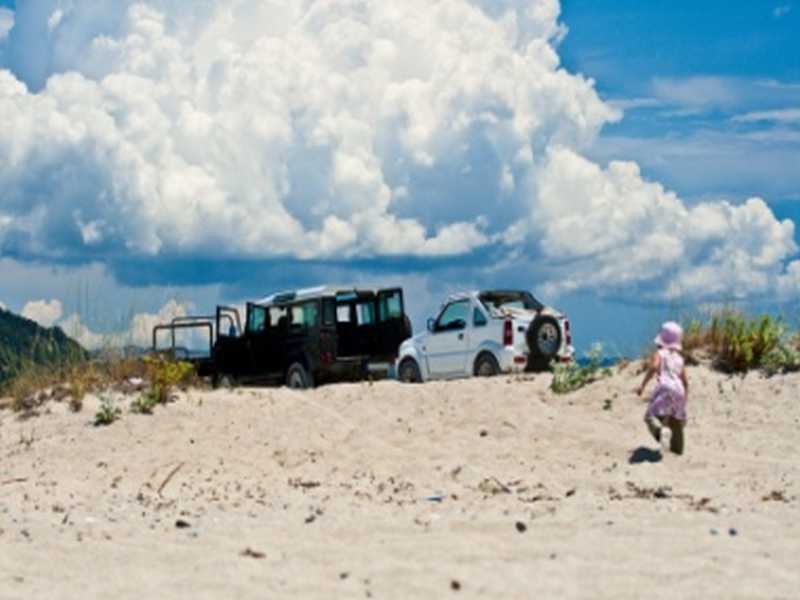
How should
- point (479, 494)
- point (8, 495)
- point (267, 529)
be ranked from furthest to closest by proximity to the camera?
point (8, 495) < point (479, 494) < point (267, 529)

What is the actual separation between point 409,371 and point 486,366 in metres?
2.16

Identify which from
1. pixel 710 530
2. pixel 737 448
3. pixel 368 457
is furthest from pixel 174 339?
pixel 710 530

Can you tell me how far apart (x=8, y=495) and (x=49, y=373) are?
6.28m

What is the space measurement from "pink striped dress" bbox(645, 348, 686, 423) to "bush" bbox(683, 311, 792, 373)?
384cm

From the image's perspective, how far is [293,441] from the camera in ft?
52.8

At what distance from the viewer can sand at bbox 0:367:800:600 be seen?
886 centimetres

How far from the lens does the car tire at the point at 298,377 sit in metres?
23.5

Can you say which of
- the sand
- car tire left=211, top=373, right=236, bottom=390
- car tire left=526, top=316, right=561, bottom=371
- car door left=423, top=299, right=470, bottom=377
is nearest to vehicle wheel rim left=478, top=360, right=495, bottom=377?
car door left=423, top=299, right=470, bottom=377

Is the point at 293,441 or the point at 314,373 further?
the point at 314,373

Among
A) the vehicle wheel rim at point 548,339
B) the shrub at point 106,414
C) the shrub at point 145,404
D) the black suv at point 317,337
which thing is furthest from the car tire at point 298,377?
the shrub at point 106,414

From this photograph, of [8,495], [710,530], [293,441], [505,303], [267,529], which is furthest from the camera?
[505,303]

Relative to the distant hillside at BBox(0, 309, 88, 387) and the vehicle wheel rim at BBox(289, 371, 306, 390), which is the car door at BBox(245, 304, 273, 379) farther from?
the distant hillside at BBox(0, 309, 88, 387)

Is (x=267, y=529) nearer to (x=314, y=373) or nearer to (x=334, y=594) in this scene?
(x=334, y=594)

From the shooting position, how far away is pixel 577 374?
58.5 feet
